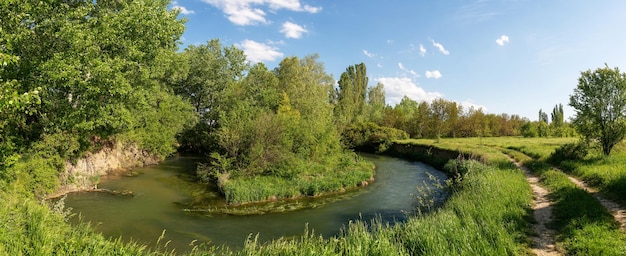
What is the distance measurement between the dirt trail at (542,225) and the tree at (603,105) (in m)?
7.26

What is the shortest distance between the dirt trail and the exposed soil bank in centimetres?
2185

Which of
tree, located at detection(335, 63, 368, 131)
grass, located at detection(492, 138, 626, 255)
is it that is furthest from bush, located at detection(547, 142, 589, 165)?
tree, located at detection(335, 63, 368, 131)

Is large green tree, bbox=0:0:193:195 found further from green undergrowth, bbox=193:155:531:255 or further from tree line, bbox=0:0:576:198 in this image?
green undergrowth, bbox=193:155:531:255

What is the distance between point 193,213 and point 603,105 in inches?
941

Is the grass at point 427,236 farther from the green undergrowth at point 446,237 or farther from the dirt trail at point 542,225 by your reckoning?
the dirt trail at point 542,225

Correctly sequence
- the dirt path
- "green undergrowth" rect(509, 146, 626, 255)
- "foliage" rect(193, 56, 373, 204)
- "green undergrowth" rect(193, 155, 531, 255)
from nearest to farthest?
"green undergrowth" rect(509, 146, 626, 255)
"green undergrowth" rect(193, 155, 531, 255)
the dirt path
"foliage" rect(193, 56, 373, 204)

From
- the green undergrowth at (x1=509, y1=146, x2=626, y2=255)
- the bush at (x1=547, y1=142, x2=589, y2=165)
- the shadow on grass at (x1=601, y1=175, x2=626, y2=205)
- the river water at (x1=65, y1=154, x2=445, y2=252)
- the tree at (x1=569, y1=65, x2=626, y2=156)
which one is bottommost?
the river water at (x1=65, y1=154, x2=445, y2=252)

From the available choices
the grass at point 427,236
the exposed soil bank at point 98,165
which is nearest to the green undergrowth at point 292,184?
the exposed soil bank at point 98,165

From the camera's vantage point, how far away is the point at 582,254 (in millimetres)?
8109

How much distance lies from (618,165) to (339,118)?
41815 mm

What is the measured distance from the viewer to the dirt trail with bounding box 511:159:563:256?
8.96 m

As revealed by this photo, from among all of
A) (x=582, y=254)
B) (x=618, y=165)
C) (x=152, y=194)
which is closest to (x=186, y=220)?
(x=152, y=194)

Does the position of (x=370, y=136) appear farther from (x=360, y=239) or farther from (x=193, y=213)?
(x=360, y=239)

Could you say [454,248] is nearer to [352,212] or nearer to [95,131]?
[352,212]
